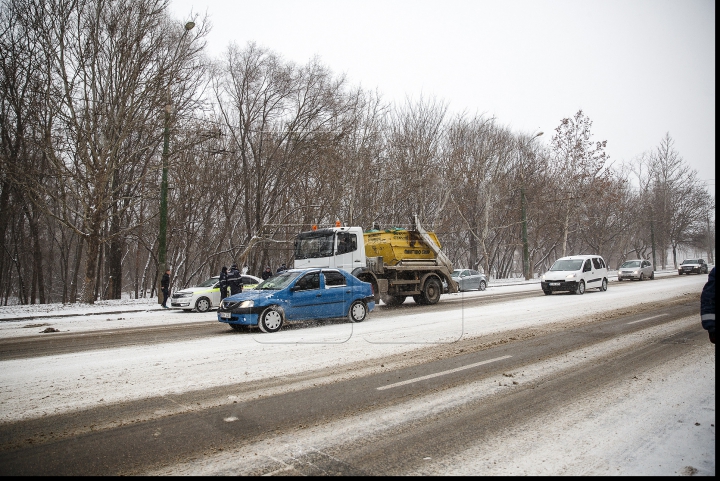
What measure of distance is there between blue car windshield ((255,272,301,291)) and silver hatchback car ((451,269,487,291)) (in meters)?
17.4

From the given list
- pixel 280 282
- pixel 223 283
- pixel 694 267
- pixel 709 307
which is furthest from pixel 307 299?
pixel 694 267

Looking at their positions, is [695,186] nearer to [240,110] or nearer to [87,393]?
[240,110]

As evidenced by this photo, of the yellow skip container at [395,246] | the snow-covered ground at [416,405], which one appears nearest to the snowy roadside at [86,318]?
the snow-covered ground at [416,405]

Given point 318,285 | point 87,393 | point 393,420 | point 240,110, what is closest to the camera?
point 393,420

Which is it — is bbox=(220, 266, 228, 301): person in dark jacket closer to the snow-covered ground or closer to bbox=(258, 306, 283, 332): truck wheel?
the snow-covered ground

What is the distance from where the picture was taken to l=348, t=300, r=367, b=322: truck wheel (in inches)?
520

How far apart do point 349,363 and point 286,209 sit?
2771 cm

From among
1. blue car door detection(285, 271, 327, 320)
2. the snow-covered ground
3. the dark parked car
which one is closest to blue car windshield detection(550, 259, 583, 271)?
the snow-covered ground

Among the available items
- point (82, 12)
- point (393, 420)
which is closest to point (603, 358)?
point (393, 420)

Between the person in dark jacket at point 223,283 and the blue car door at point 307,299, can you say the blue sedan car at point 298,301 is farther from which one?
the person in dark jacket at point 223,283

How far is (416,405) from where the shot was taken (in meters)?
5.55

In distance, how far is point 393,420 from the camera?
5031 millimetres

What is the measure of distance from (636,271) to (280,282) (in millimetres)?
31536

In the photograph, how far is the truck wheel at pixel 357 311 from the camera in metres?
13.2
